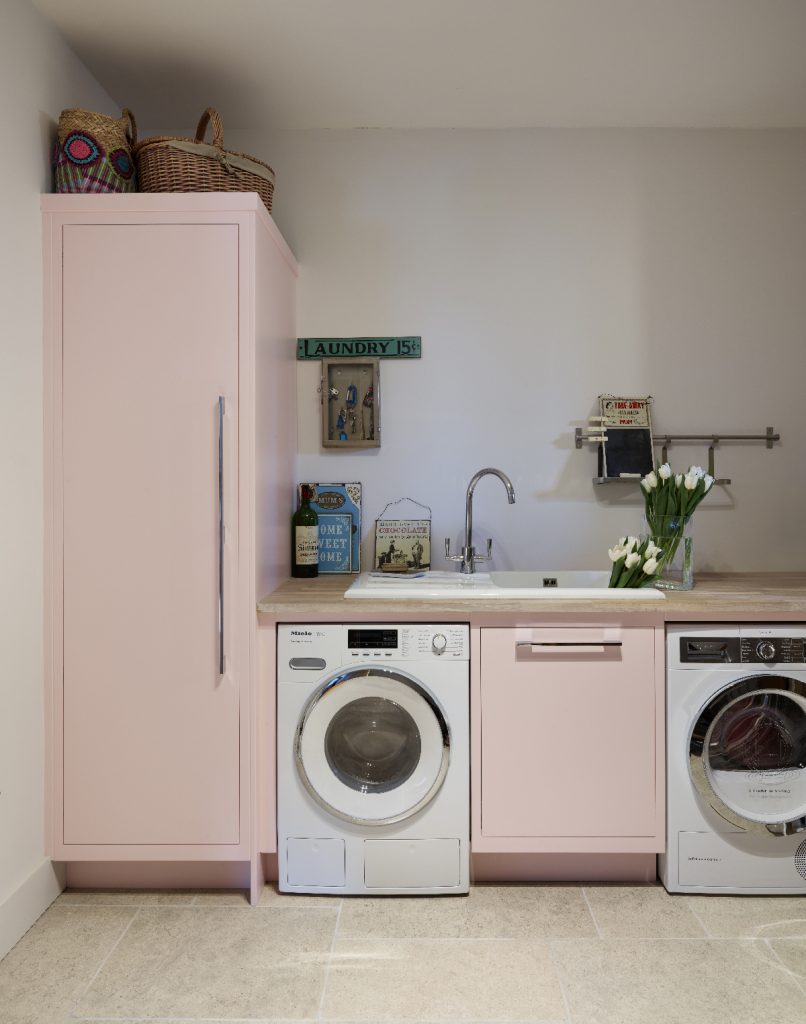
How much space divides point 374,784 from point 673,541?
1225 millimetres

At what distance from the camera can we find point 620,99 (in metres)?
2.62

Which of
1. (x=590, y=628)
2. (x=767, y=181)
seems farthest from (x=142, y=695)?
(x=767, y=181)

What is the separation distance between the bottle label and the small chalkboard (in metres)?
1.11

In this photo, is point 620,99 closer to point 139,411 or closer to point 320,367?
point 320,367

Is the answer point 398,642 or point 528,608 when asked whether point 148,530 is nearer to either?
point 398,642

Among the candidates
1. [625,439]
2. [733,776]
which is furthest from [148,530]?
[733,776]

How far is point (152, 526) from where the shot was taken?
7.03 feet

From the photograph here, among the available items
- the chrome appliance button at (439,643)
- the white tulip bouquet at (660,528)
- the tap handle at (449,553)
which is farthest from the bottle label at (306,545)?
the white tulip bouquet at (660,528)

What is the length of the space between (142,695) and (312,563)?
0.80 meters

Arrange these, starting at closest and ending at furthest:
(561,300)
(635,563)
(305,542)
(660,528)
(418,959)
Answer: (418,959), (635,563), (660,528), (305,542), (561,300)

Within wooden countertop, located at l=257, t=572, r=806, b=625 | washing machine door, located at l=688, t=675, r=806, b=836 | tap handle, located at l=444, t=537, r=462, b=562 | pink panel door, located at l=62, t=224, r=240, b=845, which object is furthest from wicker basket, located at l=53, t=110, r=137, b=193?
washing machine door, located at l=688, t=675, r=806, b=836

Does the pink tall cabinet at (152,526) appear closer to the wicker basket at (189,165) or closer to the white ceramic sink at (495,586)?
the wicker basket at (189,165)

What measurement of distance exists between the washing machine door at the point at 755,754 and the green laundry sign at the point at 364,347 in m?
1.61

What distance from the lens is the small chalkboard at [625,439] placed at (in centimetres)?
279
